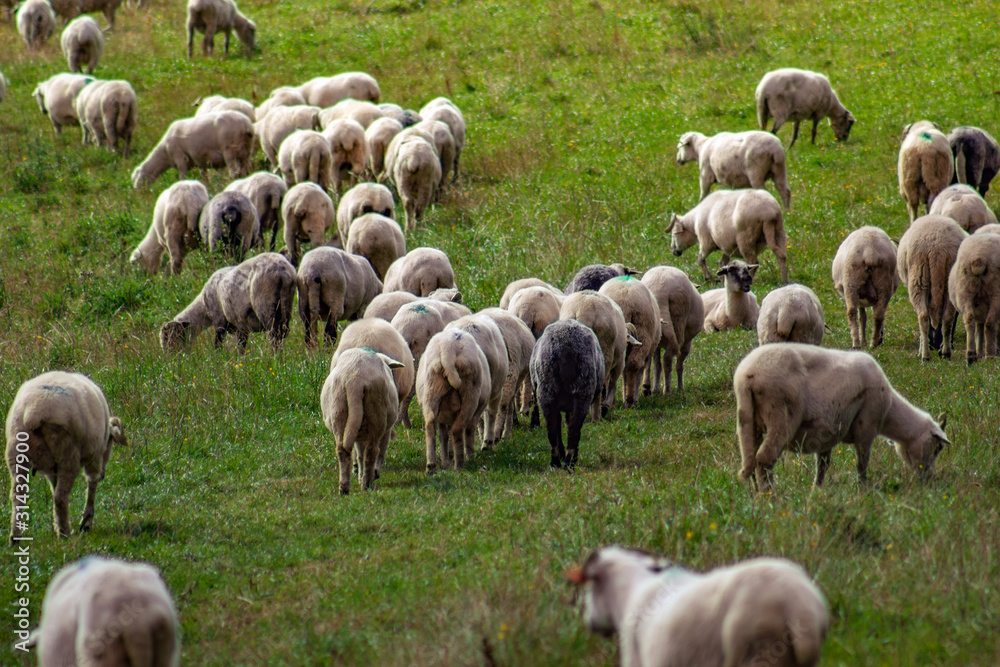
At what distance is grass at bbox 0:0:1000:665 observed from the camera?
5484mm

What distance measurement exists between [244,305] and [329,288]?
119 centimetres

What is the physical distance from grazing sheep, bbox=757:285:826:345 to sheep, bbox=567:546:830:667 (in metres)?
6.74

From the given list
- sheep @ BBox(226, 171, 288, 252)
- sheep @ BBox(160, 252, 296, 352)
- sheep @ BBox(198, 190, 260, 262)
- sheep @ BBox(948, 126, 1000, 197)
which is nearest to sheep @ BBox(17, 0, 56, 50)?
sheep @ BBox(226, 171, 288, 252)

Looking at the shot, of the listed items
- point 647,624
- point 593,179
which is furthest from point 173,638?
point 593,179

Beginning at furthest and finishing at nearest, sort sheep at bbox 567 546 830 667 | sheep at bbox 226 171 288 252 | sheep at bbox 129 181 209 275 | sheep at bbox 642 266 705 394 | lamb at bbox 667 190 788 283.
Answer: sheep at bbox 226 171 288 252, sheep at bbox 129 181 209 275, lamb at bbox 667 190 788 283, sheep at bbox 642 266 705 394, sheep at bbox 567 546 830 667

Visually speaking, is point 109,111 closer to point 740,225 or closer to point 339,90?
point 339,90

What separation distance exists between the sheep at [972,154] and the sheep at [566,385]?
10.4m

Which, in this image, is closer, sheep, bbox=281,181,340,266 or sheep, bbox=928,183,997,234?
sheep, bbox=928,183,997,234

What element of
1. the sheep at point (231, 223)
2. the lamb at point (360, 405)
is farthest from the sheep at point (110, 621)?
the sheep at point (231, 223)

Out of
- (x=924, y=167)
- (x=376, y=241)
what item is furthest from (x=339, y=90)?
(x=924, y=167)

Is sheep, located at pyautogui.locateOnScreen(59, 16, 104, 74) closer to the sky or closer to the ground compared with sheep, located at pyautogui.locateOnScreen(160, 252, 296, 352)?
closer to the sky

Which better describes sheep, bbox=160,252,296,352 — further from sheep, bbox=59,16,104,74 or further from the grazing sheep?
sheep, bbox=59,16,104,74

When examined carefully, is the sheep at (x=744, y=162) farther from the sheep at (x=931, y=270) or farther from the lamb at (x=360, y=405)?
the lamb at (x=360, y=405)

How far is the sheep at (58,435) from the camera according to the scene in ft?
22.6
